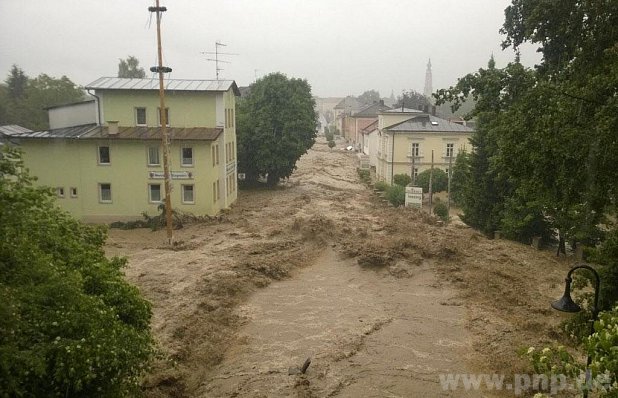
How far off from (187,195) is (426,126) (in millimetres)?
26725

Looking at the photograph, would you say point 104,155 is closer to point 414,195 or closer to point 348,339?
point 414,195

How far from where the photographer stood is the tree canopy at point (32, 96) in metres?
51.8

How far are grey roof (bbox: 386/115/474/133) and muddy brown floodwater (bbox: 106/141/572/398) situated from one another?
18541mm

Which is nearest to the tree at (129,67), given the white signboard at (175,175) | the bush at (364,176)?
the bush at (364,176)

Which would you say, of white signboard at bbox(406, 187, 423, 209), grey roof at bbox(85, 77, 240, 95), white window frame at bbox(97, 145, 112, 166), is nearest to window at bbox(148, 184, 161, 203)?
white window frame at bbox(97, 145, 112, 166)

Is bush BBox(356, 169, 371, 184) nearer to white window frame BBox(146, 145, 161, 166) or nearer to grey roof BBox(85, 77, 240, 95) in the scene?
grey roof BBox(85, 77, 240, 95)

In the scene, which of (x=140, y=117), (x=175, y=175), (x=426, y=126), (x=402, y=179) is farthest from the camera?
(x=426, y=126)

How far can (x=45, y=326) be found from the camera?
6.38m

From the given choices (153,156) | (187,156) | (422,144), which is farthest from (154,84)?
Answer: (422,144)

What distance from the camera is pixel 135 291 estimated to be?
902cm

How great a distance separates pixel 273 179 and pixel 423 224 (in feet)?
61.5

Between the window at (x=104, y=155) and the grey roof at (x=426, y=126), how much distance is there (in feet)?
89.9

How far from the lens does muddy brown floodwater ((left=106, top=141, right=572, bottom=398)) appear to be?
1257 cm

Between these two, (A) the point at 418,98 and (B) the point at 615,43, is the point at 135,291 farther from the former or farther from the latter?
(A) the point at 418,98
